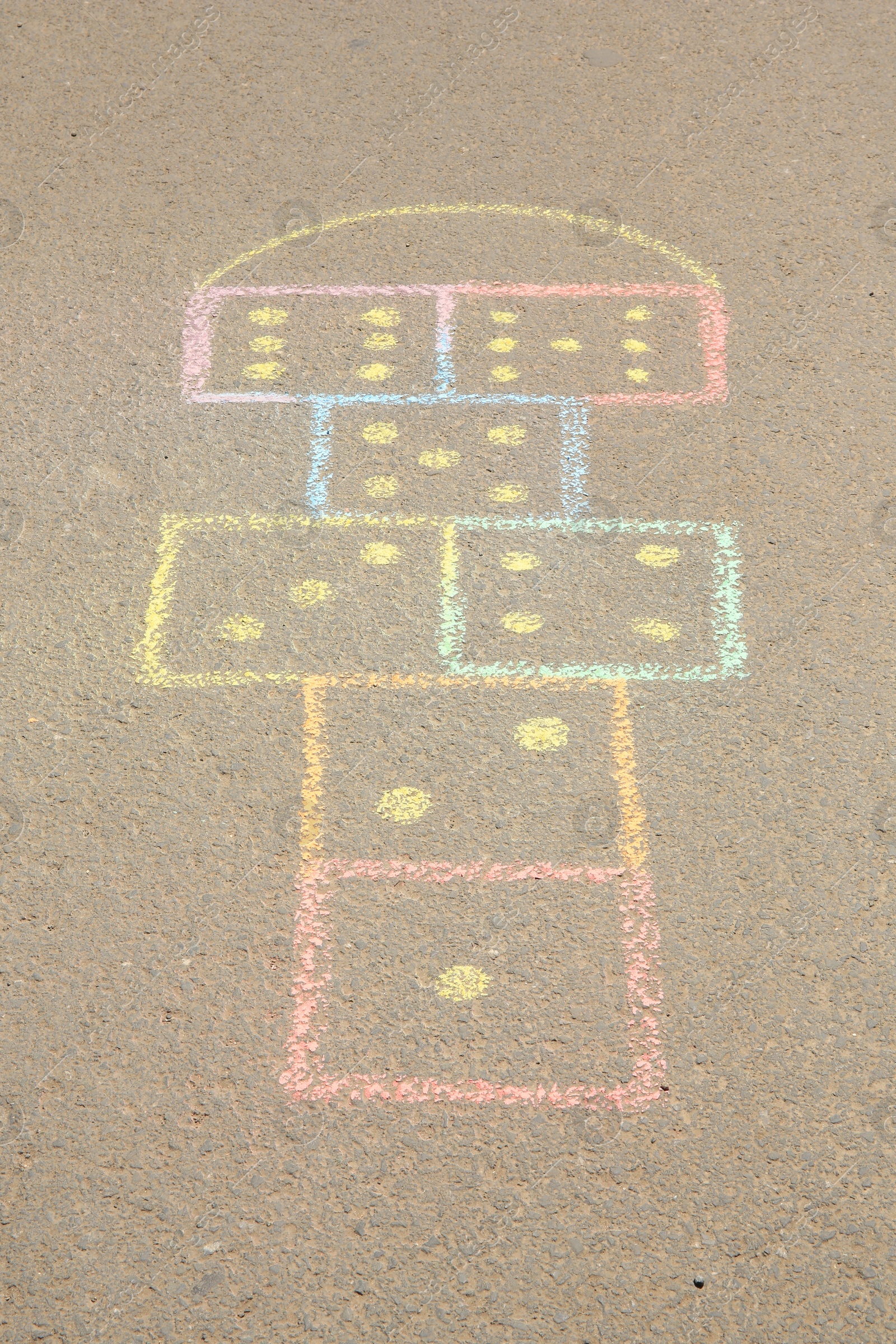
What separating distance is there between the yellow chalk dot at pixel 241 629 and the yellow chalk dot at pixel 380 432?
0.87 m

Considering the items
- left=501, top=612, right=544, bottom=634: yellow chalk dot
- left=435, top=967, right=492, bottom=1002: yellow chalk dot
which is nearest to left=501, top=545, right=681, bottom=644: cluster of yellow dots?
left=501, top=612, right=544, bottom=634: yellow chalk dot

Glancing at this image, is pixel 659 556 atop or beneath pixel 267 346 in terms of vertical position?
beneath

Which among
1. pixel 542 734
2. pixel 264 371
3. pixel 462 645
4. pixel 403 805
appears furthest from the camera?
pixel 264 371

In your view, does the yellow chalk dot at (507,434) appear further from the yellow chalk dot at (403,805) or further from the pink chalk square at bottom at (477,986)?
the pink chalk square at bottom at (477,986)

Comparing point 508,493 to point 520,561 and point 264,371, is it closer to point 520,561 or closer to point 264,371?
point 520,561

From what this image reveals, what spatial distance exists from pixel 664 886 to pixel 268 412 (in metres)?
2.29

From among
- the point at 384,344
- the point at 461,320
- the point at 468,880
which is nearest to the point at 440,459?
the point at 384,344

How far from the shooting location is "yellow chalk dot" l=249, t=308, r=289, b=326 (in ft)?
17.5

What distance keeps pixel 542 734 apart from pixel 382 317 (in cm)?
199

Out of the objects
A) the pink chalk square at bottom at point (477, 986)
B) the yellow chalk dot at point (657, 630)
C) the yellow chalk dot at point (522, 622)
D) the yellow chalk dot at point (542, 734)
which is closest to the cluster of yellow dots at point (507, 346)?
the yellow chalk dot at point (522, 622)

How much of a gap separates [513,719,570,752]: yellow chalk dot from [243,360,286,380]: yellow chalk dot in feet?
5.81

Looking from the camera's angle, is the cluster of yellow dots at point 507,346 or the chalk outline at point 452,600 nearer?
the chalk outline at point 452,600

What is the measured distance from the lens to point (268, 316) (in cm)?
536

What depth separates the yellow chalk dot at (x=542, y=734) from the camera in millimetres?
4230
